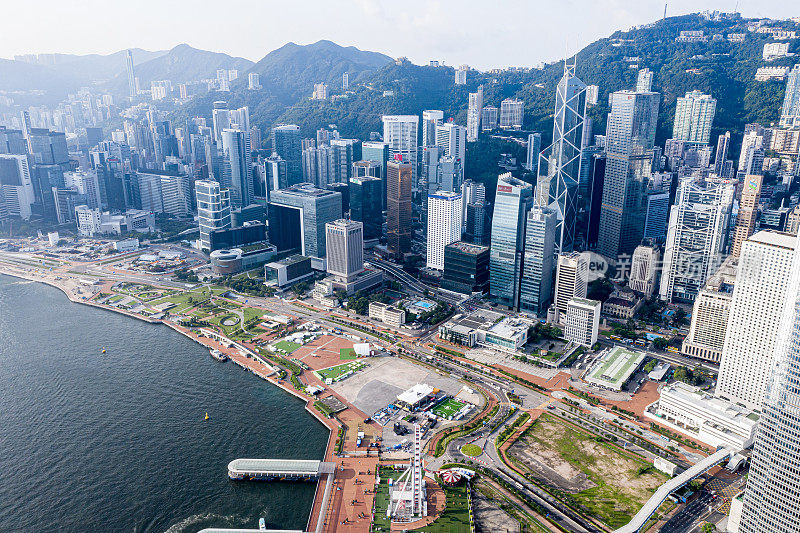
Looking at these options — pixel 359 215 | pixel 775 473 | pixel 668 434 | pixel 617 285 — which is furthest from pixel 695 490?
pixel 359 215

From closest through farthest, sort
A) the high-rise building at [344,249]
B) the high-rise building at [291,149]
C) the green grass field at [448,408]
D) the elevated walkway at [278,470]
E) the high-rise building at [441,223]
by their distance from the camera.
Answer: the elevated walkway at [278,470], the green grass field at [448,408], the high-rise building at [344,249], the high-rise building at [441,223], the high-rise building at [291,149]

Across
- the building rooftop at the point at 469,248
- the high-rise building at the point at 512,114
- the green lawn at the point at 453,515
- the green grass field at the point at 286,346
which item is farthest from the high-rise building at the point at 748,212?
the high-rise building at the point at 512,114

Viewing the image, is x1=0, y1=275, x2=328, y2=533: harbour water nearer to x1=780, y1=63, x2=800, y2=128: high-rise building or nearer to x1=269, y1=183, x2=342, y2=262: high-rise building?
x1=269, y1=183, x2=342, y2=262: high-rise building

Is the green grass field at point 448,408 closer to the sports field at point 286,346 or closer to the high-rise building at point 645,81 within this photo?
the sports field at point 286,346

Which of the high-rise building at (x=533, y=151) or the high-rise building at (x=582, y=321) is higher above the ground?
the high-rise building at (x=533, y=151)

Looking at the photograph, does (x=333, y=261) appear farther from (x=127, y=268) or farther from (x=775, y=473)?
(x=775, y=473)

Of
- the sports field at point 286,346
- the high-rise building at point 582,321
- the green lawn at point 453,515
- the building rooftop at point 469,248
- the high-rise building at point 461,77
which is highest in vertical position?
the high-rise building at point 461,77

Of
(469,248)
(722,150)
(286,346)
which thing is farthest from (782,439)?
(722,150)

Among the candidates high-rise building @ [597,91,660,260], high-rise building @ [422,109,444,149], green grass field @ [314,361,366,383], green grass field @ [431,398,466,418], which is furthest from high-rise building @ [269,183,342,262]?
high-rise building @ [422,109,444,149]
